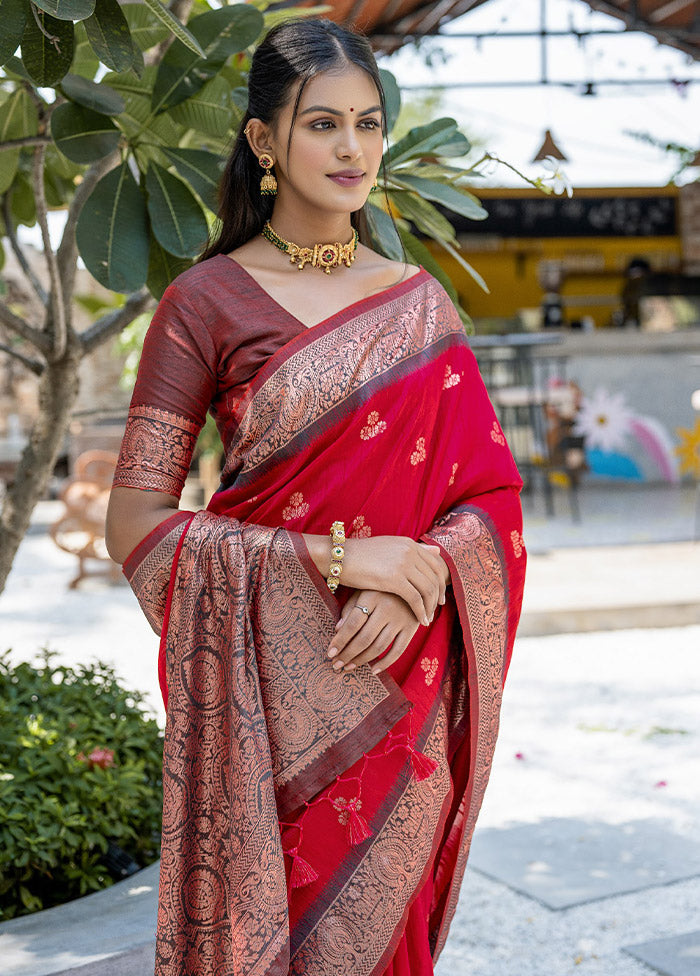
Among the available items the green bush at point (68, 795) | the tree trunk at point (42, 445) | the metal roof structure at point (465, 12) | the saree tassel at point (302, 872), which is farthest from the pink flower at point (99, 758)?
the metal roof structure at point (465, 12)

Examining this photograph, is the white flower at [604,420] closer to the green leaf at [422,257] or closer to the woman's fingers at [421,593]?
the green leaf at [422,257]

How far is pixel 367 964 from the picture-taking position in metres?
1.53

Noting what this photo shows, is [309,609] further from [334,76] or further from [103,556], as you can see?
[103,556]

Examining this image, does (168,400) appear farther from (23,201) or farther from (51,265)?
(23,201)

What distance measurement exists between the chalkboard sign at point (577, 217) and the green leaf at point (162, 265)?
1073 centimetres

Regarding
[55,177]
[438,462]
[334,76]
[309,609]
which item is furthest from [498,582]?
[55,177]

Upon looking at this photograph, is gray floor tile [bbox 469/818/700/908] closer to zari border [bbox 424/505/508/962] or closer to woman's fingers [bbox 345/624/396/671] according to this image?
zari border [bbox 424/505/508/962]

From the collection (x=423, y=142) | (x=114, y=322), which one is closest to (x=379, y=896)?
(x=423, y=142)

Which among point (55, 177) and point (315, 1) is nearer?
point (55, 177)

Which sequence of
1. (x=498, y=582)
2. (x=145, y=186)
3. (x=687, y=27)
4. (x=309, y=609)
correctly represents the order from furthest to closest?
1. (x=687, y=27)
2. (x=145, y=186)
3. (x=498, y=582)
4. (x=309, y=609)

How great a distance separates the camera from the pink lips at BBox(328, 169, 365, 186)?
154 cm

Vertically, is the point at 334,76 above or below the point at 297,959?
above

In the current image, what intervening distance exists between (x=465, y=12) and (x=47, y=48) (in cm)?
1200

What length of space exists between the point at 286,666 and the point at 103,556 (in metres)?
6.72
